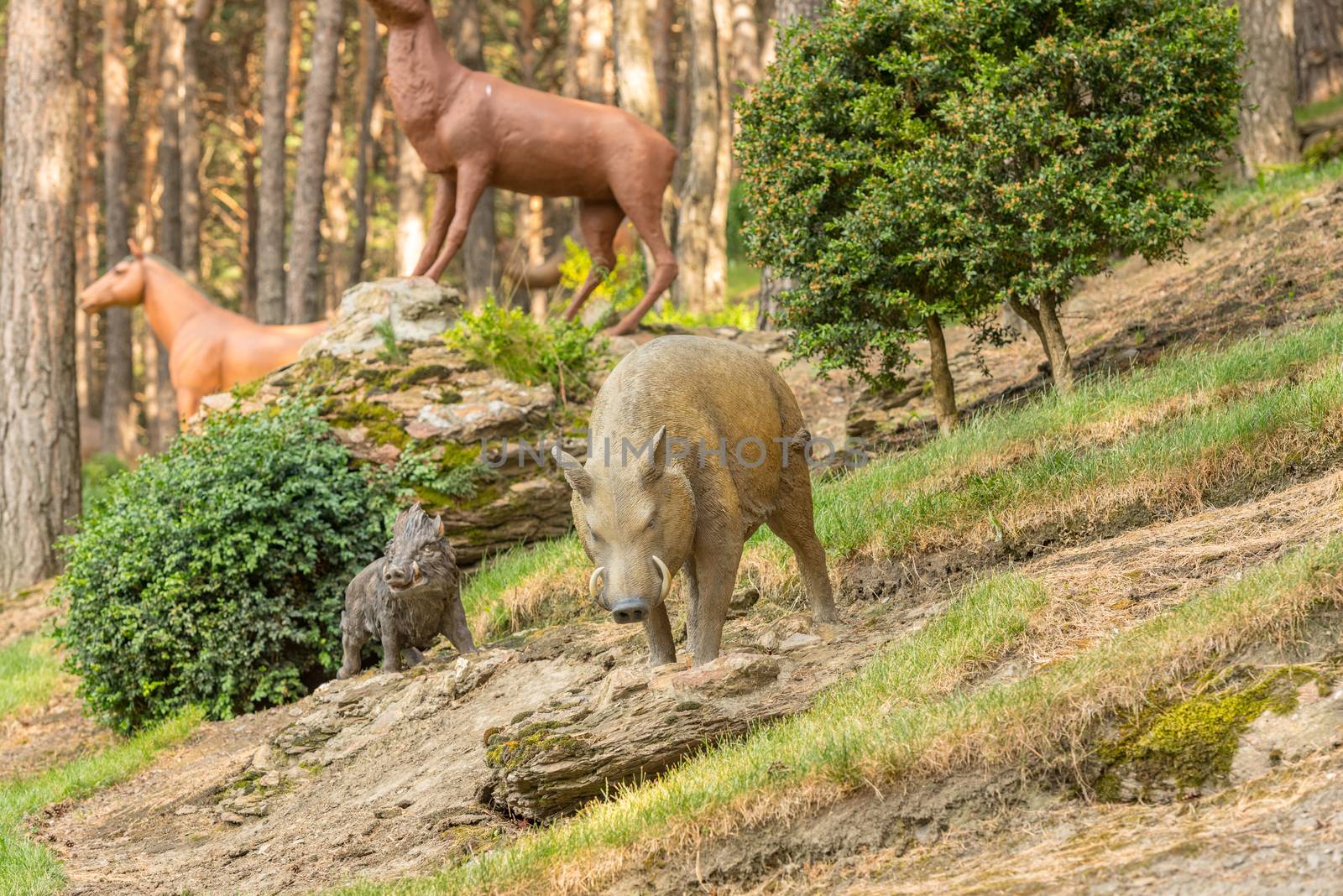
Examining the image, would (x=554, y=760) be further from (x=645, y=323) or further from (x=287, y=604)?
(x=645, y=323)

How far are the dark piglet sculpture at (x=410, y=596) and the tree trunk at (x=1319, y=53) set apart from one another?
21319 millimetres

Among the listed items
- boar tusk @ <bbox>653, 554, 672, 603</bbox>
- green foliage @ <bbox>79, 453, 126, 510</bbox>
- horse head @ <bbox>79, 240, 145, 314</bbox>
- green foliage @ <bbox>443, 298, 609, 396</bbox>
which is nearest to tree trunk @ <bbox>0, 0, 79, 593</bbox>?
horse head @ <bbox>79, 240, 145, 314</bbox>

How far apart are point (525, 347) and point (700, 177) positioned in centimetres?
993

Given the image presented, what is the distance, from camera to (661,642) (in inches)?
273

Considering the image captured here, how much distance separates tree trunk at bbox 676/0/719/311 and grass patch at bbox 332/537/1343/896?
1599 cm

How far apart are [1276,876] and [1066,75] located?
7.38 m

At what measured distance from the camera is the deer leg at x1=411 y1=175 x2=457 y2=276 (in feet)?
44.4

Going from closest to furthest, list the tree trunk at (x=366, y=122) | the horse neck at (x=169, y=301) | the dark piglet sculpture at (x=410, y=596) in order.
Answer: the dark piglet sculpture at (x=410, y=596), the horse neck at (x=169, y=301), the tree trunk at (x=366, y=122)

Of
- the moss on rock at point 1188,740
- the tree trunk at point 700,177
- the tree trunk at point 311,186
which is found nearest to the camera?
the moss on rock at point 1188,740

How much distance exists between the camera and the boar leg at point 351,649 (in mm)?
9859

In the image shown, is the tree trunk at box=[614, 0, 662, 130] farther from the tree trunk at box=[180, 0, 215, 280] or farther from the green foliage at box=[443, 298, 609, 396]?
the tree trunk at box=[180, 0, 215, 280]

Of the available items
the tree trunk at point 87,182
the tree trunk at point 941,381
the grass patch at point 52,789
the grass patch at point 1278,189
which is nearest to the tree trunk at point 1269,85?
the grass patch at point 1278,189

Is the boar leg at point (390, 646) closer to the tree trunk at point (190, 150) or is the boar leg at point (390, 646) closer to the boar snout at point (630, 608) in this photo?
the boar snout at point (630, 608)

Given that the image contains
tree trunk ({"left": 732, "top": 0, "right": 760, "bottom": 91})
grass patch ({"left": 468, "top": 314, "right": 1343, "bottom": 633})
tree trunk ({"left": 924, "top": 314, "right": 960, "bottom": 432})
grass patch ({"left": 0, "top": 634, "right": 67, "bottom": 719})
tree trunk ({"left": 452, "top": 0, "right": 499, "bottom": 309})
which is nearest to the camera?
grass patch ({"left": 468, "top": 314, "right": 1343, "bottom": 633})
